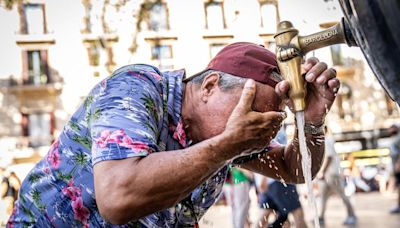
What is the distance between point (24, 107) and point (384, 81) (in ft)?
87.8

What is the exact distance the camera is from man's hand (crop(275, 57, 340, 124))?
171 cm

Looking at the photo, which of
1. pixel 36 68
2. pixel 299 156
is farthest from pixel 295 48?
pixel 36 68

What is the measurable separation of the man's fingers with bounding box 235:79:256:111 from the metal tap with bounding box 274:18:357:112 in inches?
3.9

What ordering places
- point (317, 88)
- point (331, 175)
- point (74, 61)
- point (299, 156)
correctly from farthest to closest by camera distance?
point (74, 61) < point (331, 175) < point (299, 156) < point (317, 88)

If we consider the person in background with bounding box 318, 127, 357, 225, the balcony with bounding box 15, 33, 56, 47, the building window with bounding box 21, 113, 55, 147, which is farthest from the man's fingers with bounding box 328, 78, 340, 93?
the building window with bounding box 21, 113, 55, 147

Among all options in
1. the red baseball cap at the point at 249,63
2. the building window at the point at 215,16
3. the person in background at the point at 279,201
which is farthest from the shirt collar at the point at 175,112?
the building window at the point at 215,16

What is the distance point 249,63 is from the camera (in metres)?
1.74

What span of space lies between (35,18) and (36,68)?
97.5 inches

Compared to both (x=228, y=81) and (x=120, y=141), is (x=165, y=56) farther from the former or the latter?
(x=120, y=141)

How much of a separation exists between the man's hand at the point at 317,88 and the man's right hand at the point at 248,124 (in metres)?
0.11

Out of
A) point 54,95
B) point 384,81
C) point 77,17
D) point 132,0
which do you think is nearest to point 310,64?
point 384,81

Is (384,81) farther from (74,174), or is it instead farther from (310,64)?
(74,174)

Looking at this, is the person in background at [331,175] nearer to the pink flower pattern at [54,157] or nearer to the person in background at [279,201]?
the person in background at [279,201]

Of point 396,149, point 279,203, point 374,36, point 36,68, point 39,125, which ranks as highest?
point 36,68
